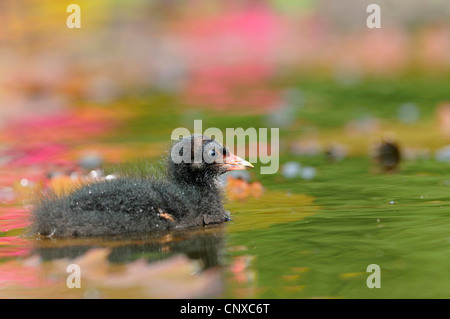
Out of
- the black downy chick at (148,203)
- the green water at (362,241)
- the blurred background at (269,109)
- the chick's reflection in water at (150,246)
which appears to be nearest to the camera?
the green water at (362,241)

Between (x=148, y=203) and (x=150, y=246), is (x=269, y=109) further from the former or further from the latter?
(x=150, y=246)

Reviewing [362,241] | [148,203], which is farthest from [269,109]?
[362,241]

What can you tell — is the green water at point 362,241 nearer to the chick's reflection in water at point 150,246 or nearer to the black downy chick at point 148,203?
the chick's reflection in water at point 150,246

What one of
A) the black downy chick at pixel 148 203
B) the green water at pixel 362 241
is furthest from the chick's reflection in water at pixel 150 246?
the green water at pixel 362 241

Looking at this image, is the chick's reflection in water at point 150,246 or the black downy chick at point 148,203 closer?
the chick's reflection in water at point 150,246

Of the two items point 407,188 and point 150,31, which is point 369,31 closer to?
point 150,31

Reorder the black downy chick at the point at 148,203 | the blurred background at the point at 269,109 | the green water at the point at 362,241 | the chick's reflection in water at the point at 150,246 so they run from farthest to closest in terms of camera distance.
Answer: the black downy chick at the point at 148,203 → the blurred background at the point at 269,109 → the chick's reflection in water at the point at 150,246 → the green water at the point at 362,241
